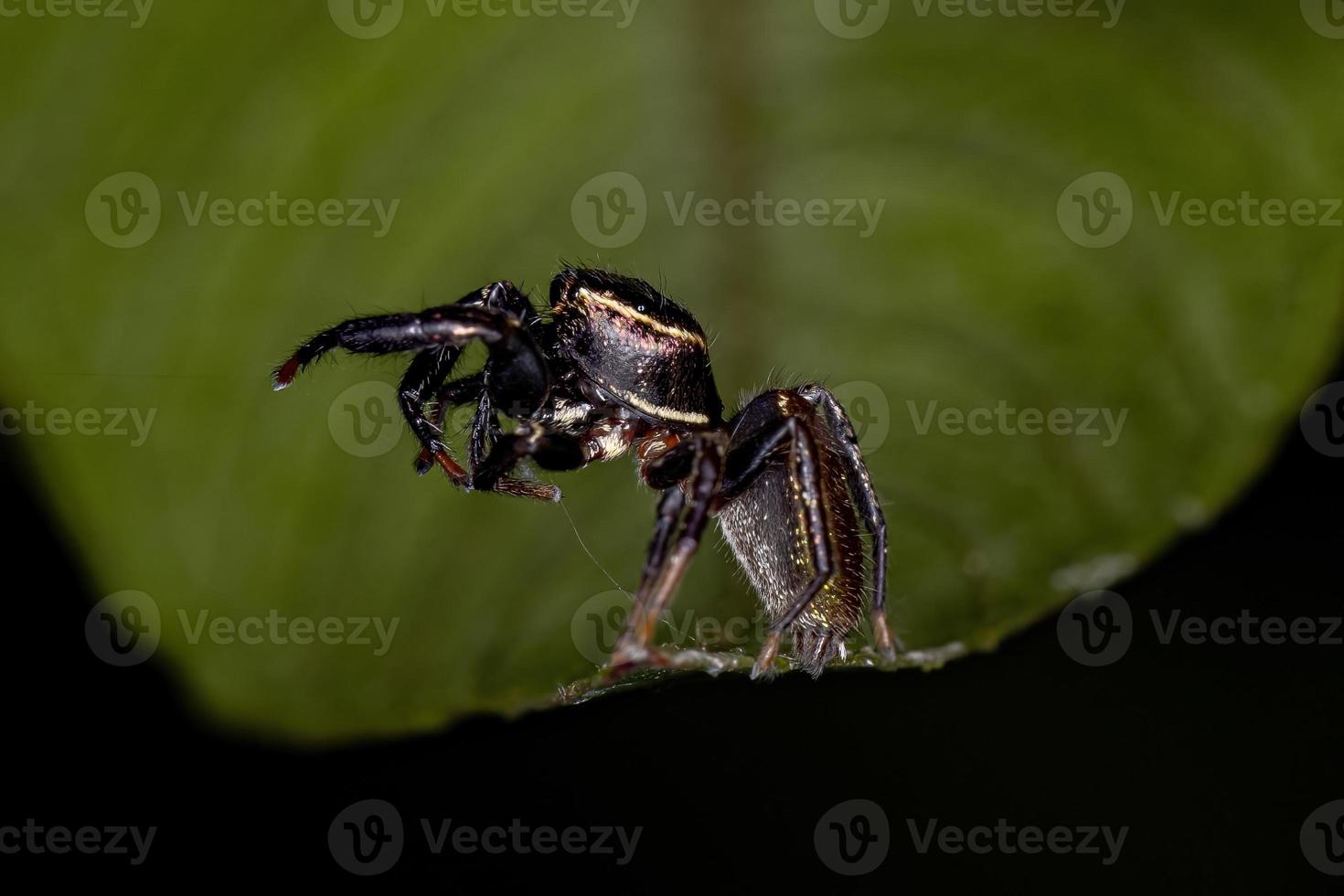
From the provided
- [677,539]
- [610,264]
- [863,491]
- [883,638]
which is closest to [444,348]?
[610,264]

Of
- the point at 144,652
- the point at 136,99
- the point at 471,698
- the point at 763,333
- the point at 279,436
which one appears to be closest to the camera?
the point at 136,99

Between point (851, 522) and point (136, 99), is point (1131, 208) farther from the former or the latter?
point (136, 99)

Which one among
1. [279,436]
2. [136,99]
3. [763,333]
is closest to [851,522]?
[763,333]

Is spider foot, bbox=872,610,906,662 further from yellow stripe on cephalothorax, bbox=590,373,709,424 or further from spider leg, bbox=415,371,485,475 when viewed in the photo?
spider leg, bbox=415,371,485,475

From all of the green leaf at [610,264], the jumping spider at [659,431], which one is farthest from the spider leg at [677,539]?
the green leaf at [610,264]

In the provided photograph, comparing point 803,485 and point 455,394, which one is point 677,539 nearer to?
point 803,485

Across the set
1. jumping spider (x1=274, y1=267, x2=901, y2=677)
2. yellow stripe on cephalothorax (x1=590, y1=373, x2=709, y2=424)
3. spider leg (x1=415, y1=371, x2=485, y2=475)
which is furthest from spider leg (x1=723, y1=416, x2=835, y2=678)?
spider leg (x1=415, y1=371, x2=485, y2=475)

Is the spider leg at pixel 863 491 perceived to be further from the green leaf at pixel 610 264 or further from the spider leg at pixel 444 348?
the spider leg at pixel 444 348
